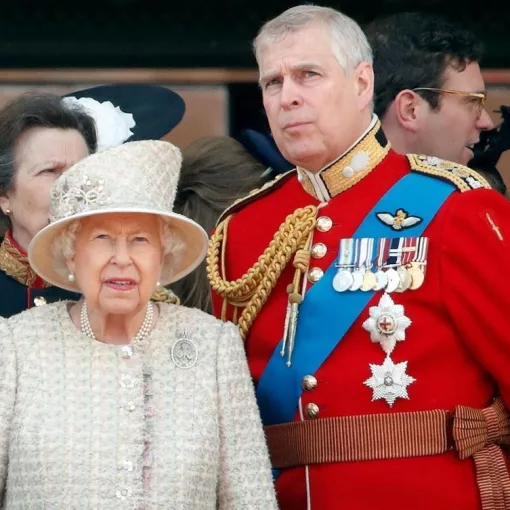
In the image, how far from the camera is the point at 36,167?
4.03 meters

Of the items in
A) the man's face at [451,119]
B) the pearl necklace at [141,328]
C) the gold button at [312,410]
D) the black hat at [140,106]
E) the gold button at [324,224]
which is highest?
the black hat at [140,106]

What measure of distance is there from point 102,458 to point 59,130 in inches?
42.0

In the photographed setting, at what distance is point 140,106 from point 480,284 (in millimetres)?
1331

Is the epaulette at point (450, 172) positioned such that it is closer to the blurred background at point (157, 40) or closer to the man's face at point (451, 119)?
the man's face at point (451, 119)

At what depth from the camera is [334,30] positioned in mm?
3635

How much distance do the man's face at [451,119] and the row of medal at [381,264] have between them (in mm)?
726

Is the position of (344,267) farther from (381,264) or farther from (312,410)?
(312,410)

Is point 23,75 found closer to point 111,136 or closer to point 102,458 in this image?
point 111,136

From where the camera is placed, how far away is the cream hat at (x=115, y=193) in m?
3.34

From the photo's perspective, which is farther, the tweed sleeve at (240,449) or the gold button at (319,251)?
the gold button at (319,251)

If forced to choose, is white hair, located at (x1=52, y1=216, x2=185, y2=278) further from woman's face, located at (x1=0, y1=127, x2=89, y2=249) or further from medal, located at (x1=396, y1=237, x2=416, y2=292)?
woman's face, located at (x1=0, y1=127, x2=89, y2=249)

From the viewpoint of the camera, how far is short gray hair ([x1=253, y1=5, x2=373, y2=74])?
3.63 m

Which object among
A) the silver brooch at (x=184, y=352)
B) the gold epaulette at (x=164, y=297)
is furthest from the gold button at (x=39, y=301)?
the silver brooch at (x=184, y=352)

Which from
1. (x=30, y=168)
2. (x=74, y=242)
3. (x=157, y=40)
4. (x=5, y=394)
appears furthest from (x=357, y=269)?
(x=157, y=40)
